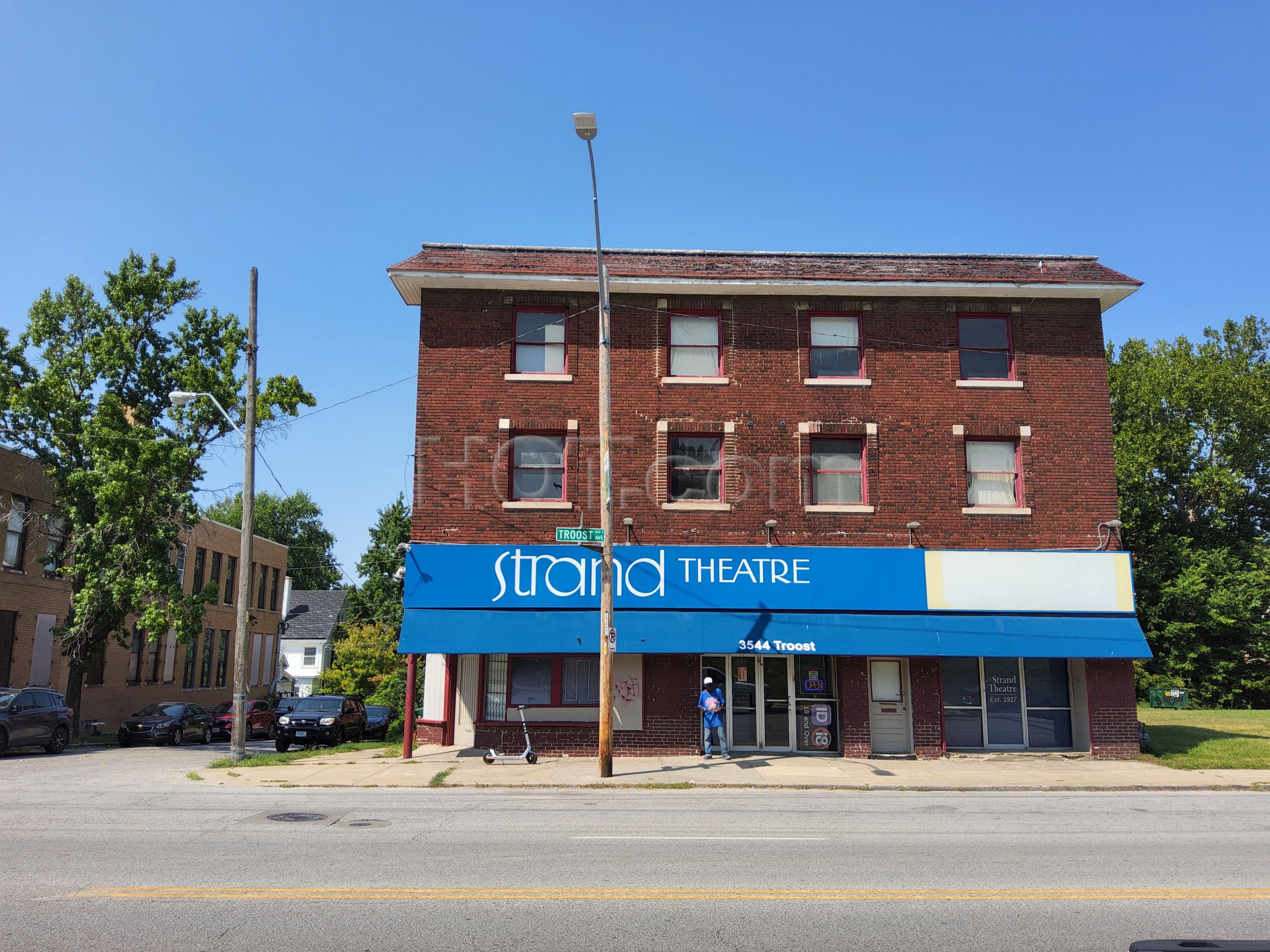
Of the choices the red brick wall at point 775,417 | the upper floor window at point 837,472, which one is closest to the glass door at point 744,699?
the red brick wall at point 775,417

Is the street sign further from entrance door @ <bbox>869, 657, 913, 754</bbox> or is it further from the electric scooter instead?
entrance door @ <bbox>869, 657, 913, 754</bbox>

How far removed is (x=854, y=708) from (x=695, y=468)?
6.44m

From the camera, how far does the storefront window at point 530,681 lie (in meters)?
20.3

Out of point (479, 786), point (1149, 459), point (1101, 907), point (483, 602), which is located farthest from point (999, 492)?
point (1149, 459)

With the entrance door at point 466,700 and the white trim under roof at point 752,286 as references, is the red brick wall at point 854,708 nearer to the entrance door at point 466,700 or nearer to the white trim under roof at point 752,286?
the entrance door at point 466,700

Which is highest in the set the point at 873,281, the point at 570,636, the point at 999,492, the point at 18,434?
the point at 873,281

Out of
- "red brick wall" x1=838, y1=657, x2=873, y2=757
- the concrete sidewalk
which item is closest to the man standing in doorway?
the concrete sidewalk

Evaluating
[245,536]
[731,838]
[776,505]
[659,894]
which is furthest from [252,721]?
[659,894]

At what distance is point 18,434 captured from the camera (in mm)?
26688

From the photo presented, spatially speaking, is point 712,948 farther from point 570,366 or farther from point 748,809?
point 570,366

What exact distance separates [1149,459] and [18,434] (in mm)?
45100

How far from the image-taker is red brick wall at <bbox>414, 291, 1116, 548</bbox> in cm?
2075

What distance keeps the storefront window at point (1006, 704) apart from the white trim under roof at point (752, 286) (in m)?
8.64

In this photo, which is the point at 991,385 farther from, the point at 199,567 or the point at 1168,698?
the point at 199,567
